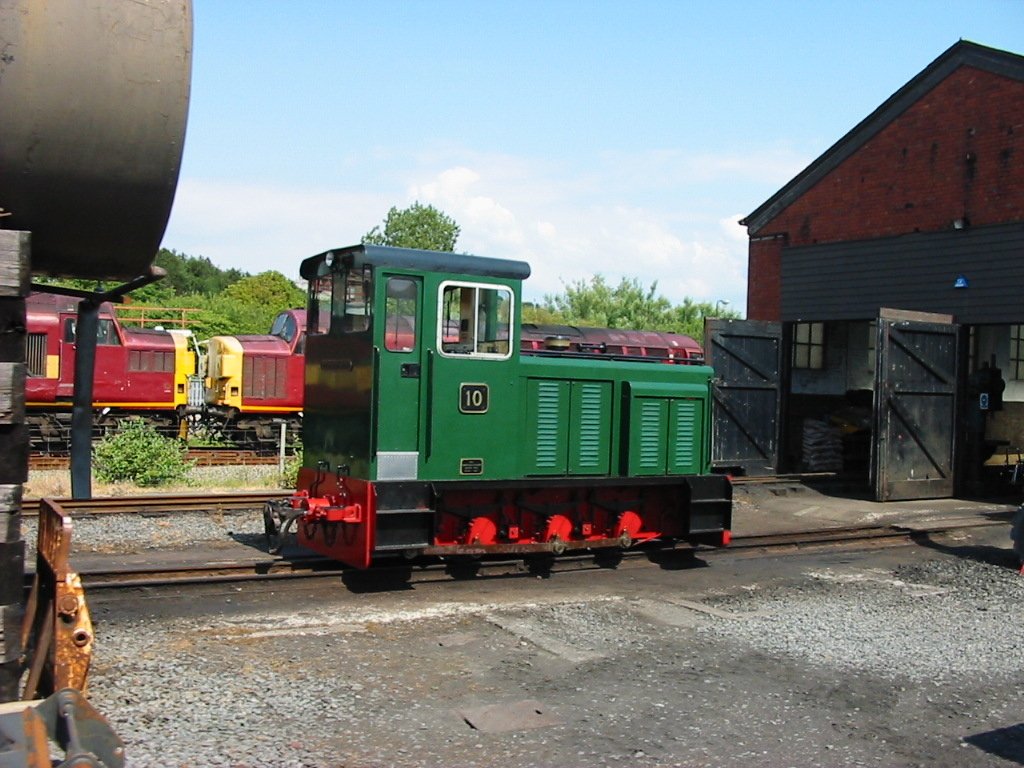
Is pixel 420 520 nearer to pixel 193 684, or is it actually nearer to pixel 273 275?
pixel 193 684

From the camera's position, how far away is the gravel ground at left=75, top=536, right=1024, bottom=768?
5043 mm

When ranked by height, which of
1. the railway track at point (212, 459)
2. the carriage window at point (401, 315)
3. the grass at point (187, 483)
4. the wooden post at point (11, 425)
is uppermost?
the carriage window at point (401, 315)

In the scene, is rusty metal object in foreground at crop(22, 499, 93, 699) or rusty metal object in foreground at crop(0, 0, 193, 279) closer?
rusty metal object in foreground at crop(0, 0, 193, 279)

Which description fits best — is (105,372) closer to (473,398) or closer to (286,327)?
(286,327)

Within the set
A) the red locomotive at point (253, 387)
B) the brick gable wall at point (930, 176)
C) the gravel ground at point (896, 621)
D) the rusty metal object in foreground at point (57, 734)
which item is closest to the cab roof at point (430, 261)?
the gravel ground at point (896, 621)

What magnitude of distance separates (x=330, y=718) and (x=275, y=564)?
3798 mm

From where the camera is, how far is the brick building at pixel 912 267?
16.1m

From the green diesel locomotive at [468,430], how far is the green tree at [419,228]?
183 ft

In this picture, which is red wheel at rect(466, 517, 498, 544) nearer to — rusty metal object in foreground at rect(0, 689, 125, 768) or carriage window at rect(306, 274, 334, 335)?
carriage window at rect(306, 274, 334, 335)

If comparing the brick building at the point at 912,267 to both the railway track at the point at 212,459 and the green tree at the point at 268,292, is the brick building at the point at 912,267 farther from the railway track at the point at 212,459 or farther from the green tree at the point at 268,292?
the green tree at the point at 268,292

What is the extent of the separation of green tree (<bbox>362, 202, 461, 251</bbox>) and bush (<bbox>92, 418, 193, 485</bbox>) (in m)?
50.4

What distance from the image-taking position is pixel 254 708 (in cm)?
540

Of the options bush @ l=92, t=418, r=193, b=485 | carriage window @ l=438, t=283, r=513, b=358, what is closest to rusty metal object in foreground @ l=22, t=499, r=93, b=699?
carriage window @ l=438, t=283, r=513, b=358

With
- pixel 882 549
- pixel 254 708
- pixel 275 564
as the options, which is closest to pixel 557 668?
pixel 254 708
